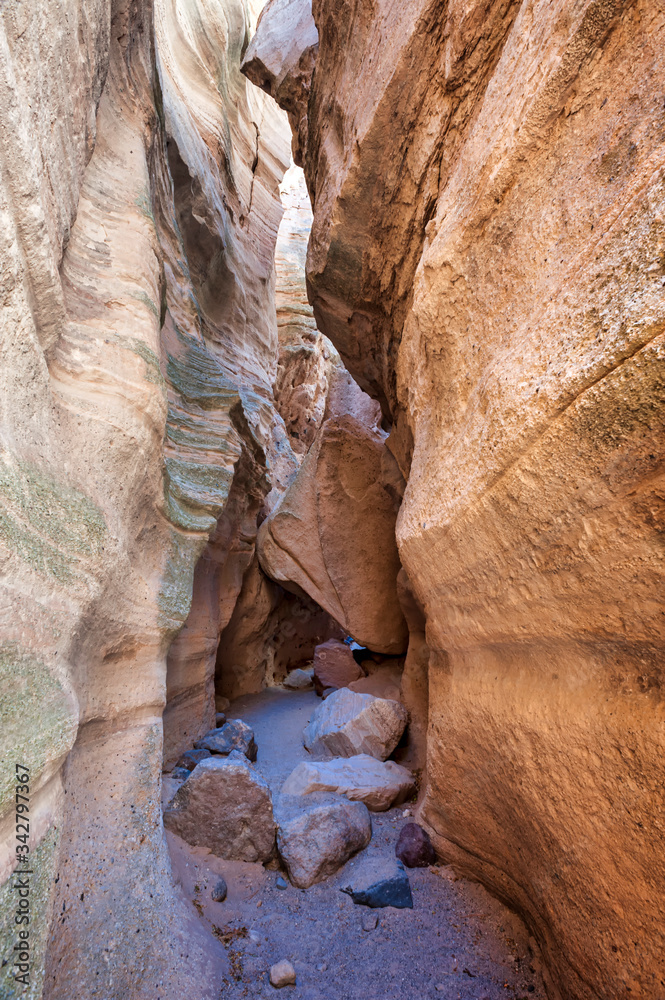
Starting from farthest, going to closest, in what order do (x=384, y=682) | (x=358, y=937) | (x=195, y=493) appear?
(x=384, y=682) → (x=195, y=493) → (x=358, y=937)

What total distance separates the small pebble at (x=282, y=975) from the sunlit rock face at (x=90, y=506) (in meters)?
0.24

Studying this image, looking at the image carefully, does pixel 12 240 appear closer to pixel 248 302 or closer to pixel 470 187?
pixel 470 187

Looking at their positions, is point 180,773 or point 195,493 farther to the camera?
point 195,493

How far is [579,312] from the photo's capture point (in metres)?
1.42

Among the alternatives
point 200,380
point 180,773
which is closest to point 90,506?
point 180,773

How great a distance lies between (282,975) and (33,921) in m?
1.24

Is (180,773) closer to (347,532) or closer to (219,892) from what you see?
(219,892)

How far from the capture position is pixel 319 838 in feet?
9.45

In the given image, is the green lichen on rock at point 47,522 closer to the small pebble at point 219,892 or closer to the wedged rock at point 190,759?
the small pebble at point 219,892

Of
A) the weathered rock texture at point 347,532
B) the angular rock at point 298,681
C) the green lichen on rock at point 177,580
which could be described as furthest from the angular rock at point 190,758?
the angular rock at point 298,681

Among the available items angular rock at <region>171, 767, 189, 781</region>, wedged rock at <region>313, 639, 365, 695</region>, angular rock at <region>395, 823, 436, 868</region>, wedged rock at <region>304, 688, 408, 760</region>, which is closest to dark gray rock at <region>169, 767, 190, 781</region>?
angular rock at <region>171, 767, 189, 781</region>

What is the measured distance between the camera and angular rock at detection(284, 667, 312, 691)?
764 centimetres

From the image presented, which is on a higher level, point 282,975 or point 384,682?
point 384,682

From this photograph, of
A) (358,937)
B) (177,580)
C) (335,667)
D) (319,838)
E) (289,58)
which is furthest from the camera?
(335,667)
